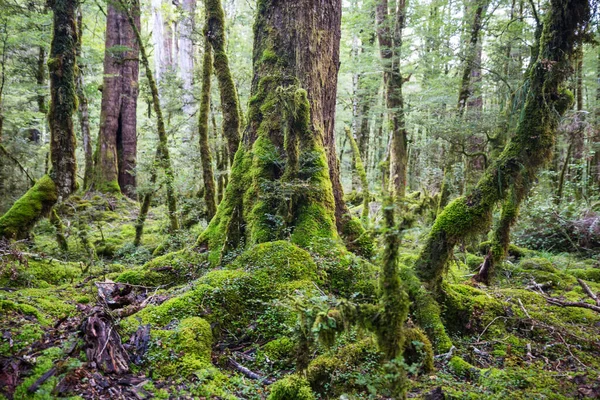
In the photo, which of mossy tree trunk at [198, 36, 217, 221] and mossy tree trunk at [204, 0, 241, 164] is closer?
mossy tree trunk at [204, 0, 241, 164]

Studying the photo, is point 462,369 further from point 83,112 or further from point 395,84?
point 83,112

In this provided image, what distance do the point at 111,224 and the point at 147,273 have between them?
649 centimetres

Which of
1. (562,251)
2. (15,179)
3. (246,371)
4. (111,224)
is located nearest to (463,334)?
(246,371)

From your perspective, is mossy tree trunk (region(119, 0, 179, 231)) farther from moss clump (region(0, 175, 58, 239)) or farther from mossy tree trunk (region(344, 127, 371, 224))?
mossy tree trunk (region(344, 127, 371, 224))

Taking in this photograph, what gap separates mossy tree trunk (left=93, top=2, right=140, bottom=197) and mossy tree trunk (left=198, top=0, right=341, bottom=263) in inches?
327

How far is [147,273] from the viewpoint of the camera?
5.12 m

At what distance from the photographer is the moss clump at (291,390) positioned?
8.77 feet

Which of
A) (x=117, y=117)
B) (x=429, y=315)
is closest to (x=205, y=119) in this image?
(x=429, y=315)

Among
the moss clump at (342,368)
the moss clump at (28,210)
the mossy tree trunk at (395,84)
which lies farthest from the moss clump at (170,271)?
the mossy tree trunk at (395,84)

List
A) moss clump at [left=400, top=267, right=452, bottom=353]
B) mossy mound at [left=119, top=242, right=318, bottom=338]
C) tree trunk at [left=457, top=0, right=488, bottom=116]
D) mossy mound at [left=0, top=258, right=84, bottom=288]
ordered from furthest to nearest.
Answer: tree trunk at [left=457, top=0, right=488, bottom=116] → mossy mound at [left=0, top=258, right=84, bottom=288] → moss clump at [left=400, top=267, right=452, bottom=353] → mossy mound at [left=119, top=242, right=318, bottom=338]

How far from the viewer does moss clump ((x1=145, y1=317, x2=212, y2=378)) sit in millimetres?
2971

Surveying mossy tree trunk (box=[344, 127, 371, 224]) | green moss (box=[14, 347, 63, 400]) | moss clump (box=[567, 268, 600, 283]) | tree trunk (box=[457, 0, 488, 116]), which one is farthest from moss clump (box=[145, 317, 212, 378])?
tree trunk (box=[457, 0, 488, 116])

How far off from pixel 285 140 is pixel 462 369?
3.48 m

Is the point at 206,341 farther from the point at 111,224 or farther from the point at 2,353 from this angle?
the point at 111,224
